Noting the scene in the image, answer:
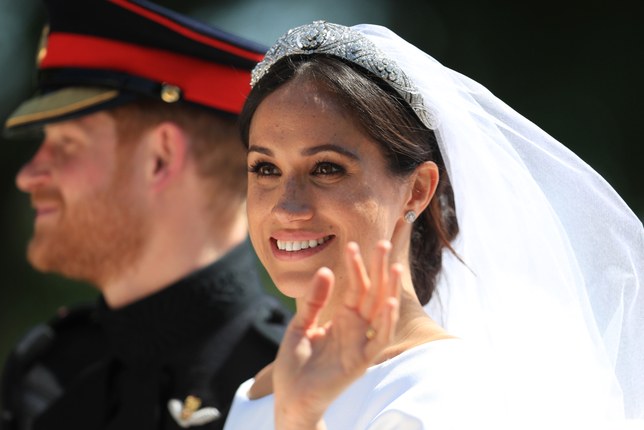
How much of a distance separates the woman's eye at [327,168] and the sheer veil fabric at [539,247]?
25cm

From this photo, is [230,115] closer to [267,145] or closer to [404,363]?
[267,145]

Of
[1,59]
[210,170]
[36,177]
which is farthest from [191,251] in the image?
[1,59]

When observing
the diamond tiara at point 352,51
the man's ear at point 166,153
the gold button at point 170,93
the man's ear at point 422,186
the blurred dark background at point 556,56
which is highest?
the diamond tiara at point 352,51

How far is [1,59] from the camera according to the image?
6887 millimetres

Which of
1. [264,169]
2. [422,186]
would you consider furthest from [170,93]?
[422,186]

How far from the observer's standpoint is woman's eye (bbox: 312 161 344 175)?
2.68 meters

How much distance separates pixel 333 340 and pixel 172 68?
81.9 inches

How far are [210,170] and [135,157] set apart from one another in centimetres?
25

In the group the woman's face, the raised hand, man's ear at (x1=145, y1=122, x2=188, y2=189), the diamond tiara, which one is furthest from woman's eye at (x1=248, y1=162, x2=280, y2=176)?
man's ear at (x1=145, y1=122, x2=188, y2=189)

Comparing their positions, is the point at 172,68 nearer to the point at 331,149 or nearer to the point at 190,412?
the point at 190,412

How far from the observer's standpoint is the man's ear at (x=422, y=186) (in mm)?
2801

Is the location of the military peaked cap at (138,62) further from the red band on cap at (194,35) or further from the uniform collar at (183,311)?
the uniform collar at (183,311)

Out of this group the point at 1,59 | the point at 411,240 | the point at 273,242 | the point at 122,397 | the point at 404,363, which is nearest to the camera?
the point at 404,363

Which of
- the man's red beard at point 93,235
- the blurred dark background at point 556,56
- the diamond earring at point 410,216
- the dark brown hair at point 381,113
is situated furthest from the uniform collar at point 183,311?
the blurred dark background at point 556,56
